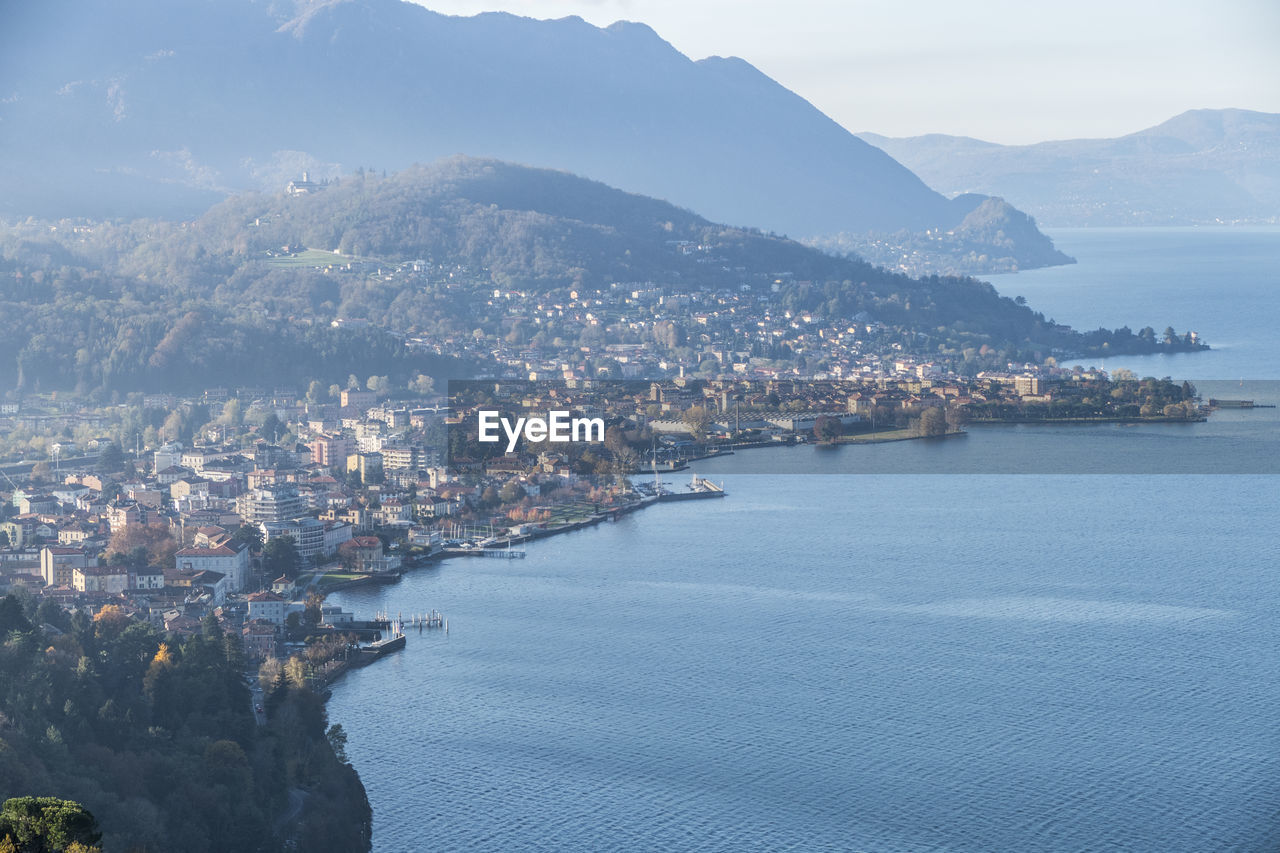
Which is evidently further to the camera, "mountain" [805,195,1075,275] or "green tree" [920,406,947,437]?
"mountain" [805,195,1075,275]

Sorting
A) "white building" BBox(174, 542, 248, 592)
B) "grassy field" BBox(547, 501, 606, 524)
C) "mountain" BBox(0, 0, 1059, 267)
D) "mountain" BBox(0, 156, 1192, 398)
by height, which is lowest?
"white building" BBox(174, 542, 248, 592)

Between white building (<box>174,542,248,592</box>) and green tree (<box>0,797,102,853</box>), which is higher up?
white building (<box>174,542,248,592</box>)

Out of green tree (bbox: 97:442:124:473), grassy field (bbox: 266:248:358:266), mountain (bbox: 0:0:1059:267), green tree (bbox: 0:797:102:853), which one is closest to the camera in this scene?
green tree (bbox: 0:797:102:853)

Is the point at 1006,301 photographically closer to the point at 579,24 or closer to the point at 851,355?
the point at 851,355

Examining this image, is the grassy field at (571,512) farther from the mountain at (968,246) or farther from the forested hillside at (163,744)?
the mountain at (968,246)
